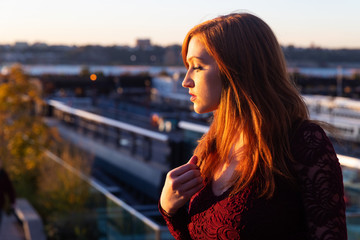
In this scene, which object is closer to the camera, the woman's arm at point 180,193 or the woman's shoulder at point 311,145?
the woman's shoulder at point 311,145

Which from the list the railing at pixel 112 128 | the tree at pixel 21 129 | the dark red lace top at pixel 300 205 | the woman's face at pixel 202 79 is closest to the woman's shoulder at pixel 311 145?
the dark red lace top at pixel 300 205

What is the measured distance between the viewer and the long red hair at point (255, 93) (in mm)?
1525

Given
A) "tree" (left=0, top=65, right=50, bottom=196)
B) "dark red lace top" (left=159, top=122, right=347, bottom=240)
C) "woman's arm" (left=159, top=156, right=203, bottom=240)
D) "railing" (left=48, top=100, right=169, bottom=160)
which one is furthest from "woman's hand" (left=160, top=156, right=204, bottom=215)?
"railing" (left=48, top=100, right=169, bottom=160)

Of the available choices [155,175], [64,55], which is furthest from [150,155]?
[64,55]

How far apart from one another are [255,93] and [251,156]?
17 cm

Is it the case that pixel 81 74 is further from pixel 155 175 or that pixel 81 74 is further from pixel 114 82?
pixel 155 175

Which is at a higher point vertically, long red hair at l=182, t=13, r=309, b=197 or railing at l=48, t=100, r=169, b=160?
long red hair at l=182, t=13, r=309, b=197

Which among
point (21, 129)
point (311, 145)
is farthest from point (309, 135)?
point (21, 129)

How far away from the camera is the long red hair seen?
1525 mm

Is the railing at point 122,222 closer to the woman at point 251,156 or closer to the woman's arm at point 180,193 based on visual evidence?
the woman's arm at point 180,193

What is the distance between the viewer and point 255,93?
1.56m

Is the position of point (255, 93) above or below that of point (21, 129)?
above

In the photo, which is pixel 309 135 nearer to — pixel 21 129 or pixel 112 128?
pixel 21 129

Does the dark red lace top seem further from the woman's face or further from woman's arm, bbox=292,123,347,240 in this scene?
the woman's face
